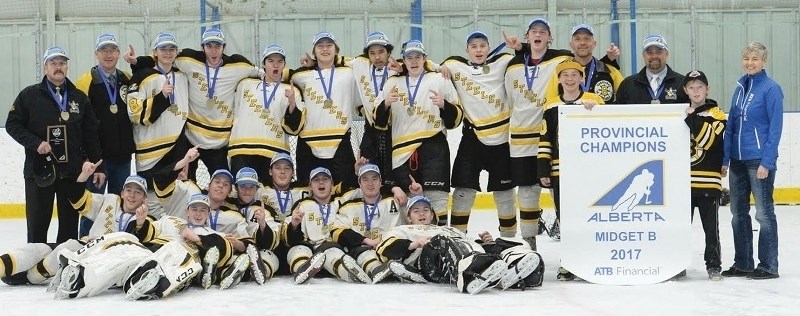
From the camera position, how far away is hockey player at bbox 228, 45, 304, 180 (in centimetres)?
588

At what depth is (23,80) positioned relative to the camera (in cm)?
1015

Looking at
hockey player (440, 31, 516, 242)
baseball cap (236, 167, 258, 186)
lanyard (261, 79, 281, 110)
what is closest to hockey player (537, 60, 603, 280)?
hockey player (440, 31, 516, 242)

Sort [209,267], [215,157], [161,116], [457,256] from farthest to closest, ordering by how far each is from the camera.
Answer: [215,157]
[161,116]
[209,267]
[457,256]

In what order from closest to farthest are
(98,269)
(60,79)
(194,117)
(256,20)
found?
1. (98,269)
2. (60,79)
3. (194,117)
4. (256,20)

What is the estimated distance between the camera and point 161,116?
233 inches

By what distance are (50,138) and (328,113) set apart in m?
1.47

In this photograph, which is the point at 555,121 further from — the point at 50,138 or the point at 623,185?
the point at 50,138

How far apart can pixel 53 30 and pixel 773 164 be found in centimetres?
718

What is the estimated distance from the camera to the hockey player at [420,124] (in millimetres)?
5727

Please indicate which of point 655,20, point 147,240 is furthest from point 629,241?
point 655,20

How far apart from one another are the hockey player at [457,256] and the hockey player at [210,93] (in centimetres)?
133

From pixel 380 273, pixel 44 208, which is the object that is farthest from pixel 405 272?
pixel 44 208

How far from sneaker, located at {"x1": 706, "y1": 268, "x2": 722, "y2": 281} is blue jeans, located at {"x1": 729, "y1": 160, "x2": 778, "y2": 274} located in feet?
0.60

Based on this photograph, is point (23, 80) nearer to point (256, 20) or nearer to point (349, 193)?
point (256, 20)
